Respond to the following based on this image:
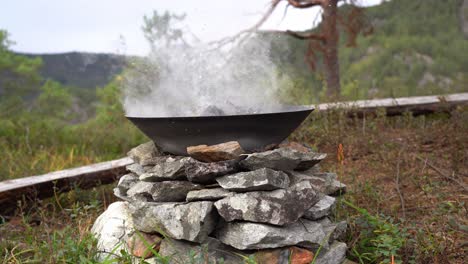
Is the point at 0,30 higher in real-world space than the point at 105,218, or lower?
higher

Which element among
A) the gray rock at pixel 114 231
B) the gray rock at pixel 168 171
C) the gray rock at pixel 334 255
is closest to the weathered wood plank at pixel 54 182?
the gray rock at pixel 114 231

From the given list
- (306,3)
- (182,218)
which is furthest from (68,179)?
(306,3)

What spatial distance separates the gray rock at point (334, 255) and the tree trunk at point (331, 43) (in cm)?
538

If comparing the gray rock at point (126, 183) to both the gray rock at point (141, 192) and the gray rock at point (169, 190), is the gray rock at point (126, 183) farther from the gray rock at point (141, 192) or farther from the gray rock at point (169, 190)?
the gray rock at point (169, 190)

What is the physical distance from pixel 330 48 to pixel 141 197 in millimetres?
6582

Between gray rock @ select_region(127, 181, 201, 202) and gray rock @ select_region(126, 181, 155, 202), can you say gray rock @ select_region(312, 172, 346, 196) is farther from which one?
gray rock @ select_region(126, 181, 155, 202)

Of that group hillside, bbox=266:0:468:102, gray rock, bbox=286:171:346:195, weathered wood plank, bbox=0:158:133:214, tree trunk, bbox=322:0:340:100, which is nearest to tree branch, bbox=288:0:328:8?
tree trunk, bbox=322:0:340:100

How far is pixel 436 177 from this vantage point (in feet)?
13.8

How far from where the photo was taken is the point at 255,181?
2.45 metres

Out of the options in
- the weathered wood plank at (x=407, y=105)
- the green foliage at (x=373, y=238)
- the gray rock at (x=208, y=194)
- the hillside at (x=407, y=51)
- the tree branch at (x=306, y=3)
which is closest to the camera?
the gray rock at (x=208, y=194)

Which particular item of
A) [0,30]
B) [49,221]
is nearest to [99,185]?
[49,221]

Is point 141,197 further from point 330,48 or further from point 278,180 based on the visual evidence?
point 330,48

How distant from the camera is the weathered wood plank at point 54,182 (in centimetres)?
424

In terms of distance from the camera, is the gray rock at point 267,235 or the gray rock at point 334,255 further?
the gray rock at point 334,255
